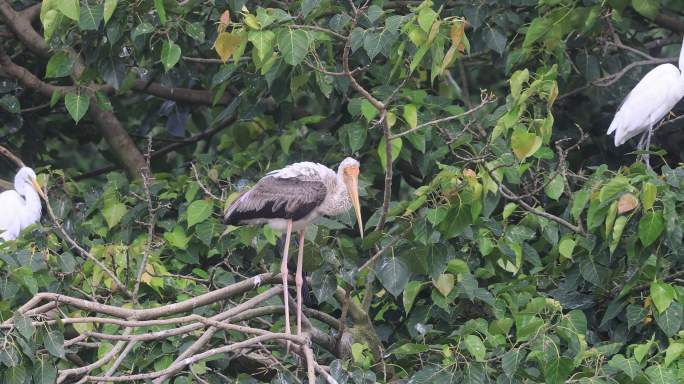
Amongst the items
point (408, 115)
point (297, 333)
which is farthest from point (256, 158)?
point (297, 333)

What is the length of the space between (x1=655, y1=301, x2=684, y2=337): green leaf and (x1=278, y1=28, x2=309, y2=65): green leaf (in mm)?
1763

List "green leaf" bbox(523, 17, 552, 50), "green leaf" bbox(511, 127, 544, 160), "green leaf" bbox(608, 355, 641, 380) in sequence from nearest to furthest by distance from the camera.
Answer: "green leaf" bbox(608, 355, 641, 380) < "green leaf" bbox(511, 127, 544, 160) < "green leaf" bbox(523, 17, 552, 50)

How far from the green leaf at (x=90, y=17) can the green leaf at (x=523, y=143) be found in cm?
210

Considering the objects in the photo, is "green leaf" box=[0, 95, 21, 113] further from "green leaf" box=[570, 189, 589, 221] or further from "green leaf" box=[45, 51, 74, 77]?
"green leaf" box=[570, 189, 589, 221]

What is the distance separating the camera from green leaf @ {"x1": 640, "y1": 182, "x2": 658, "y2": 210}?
494 centimetres

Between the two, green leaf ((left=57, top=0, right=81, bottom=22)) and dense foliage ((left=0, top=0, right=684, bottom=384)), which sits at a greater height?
green leaf ((left=57, top=0, right=81, bottom=22))

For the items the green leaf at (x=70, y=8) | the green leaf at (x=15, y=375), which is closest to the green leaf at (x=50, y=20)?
the green leaf at (x=70, y=8)

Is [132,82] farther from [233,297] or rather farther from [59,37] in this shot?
[233,297]

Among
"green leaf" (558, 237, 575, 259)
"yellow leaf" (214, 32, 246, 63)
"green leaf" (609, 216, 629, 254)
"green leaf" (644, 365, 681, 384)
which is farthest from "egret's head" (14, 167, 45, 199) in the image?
"green leaf" (644, 365, 681, 384)

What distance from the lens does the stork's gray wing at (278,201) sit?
5480 mm

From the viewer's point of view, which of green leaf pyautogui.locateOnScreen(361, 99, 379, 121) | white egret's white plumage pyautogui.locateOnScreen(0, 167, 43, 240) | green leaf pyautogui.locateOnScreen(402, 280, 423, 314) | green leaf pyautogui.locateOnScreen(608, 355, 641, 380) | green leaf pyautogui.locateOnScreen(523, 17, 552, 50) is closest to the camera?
green leaf pyautogui.locateOnScreen(608, 355, 641, 380)

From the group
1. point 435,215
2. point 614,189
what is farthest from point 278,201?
point 614,189

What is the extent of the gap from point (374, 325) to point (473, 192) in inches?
46.9

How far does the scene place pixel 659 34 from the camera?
26.6 ft
